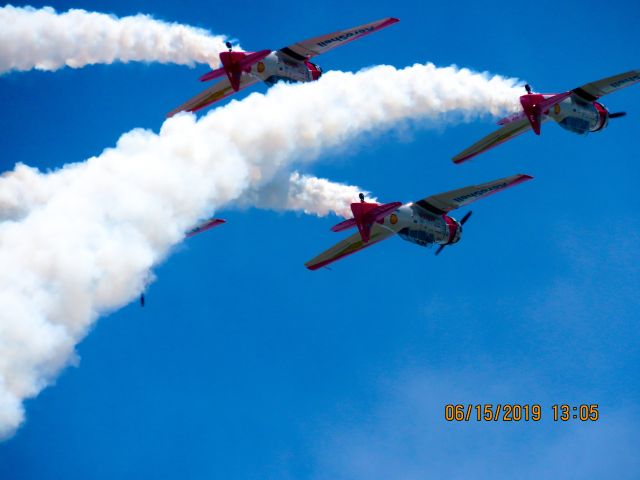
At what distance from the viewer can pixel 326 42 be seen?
256ft

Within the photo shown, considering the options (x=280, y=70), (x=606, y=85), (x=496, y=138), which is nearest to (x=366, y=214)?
(x=280, y=70)

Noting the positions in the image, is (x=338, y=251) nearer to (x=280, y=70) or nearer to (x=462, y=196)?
(x=462, y=196)

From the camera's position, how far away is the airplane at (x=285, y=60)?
77.7 meters

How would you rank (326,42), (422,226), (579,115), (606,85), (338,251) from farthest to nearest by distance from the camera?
(338,251)
(579,115)
(606,85)
(326,42)
(422,226)

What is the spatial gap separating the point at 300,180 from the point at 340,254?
4.64 m

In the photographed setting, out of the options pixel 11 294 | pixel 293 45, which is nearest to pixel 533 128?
pixel 293 45

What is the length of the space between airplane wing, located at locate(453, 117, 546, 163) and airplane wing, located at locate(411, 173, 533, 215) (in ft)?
6.85

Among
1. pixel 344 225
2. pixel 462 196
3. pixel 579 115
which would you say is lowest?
pixel 344 225

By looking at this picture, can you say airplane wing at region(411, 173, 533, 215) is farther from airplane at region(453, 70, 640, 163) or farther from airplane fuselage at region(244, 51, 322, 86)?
airplane fuselage at region(244, 51, 322, 86)

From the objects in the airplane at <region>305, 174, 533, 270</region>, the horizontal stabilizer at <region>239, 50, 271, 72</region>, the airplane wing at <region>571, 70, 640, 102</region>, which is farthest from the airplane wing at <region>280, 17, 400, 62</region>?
the airplane wing at <region>571, 70, 640, 102</region>

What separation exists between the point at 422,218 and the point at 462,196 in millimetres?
2762

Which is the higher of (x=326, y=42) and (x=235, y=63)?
(x=326, y=42)

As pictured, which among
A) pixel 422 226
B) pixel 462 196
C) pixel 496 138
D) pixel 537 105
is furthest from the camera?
pixel 496 138

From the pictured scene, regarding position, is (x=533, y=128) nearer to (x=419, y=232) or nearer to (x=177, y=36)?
(x=419, y=232)
